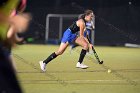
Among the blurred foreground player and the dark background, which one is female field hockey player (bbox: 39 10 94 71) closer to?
the blurred foreground player

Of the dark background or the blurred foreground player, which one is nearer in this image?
the blurred foreground player

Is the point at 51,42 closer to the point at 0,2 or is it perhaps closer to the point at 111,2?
the point at 111,2

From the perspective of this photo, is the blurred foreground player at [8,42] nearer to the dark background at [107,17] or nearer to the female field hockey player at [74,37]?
the female field hockey player at [74,37]


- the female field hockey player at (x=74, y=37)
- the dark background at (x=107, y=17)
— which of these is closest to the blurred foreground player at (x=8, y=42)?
the female field hockey player at (x=74, y=37)

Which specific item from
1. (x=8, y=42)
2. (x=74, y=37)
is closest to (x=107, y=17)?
(x=74, y=37)

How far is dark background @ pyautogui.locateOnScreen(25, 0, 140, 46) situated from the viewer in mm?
26781


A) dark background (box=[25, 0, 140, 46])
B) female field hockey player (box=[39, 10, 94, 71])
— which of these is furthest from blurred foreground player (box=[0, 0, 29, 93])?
dark background (box=[25, 0, 140, 46])

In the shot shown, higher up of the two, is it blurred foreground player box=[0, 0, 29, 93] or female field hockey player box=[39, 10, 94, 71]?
blurred foreground player box=[0, 0, 29, 93]

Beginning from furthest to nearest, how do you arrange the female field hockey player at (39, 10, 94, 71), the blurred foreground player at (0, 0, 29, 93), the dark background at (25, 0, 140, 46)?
the dark background at (25, 0, 140, 46), the female field hockey player at (39, 10, 94, 71), the blurred foreground player at (0, 0, 29, 93)

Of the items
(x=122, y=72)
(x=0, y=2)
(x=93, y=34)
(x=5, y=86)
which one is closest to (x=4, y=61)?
(x=5, y=86)

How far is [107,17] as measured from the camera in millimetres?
27109

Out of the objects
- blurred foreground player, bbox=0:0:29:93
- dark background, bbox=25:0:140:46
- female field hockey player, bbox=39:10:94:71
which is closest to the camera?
blurred foreground player, bbox=0:0:29:93

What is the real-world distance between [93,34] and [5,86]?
80.7 ft

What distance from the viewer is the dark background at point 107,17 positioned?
26781 millimetres
